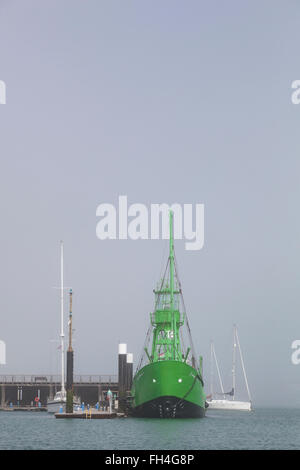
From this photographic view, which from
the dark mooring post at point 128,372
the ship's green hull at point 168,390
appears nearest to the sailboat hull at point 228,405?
the dark mooring post at point 128,372

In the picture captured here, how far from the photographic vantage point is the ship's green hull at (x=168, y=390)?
73000mm

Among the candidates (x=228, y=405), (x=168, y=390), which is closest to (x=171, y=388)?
(x=168, y=390)

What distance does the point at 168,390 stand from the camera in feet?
240

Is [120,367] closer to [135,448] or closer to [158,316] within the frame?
[158,316]

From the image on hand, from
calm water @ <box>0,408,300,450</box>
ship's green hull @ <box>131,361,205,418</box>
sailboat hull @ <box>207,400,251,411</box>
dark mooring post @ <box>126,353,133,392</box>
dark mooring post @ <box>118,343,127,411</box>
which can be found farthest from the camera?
sailboat hull @ <box>207,400,251,411</box>

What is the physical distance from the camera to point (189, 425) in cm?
6681

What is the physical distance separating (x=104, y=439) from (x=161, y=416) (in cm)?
2139

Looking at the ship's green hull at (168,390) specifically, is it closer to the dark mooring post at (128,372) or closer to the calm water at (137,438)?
the calm water at (137,438)

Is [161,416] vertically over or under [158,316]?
under

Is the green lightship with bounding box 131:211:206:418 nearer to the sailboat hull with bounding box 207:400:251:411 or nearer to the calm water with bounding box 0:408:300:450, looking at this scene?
the calm water with bounding box 0:408:300:450

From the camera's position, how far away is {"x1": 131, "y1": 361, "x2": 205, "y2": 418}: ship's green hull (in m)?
73.0

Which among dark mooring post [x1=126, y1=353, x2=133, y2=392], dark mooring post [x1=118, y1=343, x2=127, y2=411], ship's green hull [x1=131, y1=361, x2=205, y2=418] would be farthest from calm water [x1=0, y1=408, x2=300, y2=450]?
dark mooring post [x1=126, y1=353, x2=133, y2=392]
